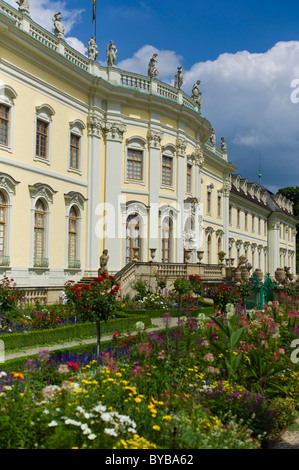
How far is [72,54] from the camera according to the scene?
20547mm

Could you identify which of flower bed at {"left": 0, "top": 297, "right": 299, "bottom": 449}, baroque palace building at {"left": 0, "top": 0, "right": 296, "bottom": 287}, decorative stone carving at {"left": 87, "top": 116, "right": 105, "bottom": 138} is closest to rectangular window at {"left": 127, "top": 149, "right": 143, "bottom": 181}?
baroque palace building at {"left": 0, "top": 0, "right": 296, "bottom": 287}

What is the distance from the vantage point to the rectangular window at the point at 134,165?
77.3 ft

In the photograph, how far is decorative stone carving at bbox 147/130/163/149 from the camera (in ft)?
78.3

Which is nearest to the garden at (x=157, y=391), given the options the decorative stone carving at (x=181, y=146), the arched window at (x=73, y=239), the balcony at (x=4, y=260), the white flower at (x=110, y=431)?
the white flower at (x=110, y=431)

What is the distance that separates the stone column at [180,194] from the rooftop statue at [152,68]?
3.73m

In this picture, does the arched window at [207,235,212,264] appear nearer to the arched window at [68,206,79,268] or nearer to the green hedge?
the arched window at [68,206,79,268]

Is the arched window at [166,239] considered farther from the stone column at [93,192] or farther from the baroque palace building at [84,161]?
the stone column at [93,192]

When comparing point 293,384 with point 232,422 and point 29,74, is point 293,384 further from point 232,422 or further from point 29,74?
point 29,74

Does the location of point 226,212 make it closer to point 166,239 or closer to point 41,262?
point 166,239

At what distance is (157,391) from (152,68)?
22.0m

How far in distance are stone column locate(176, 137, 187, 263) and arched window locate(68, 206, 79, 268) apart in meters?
6.23

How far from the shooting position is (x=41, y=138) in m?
18.9

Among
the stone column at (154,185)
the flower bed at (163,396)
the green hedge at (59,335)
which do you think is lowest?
the green hedge at (59,335)

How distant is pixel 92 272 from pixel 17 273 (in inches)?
188
